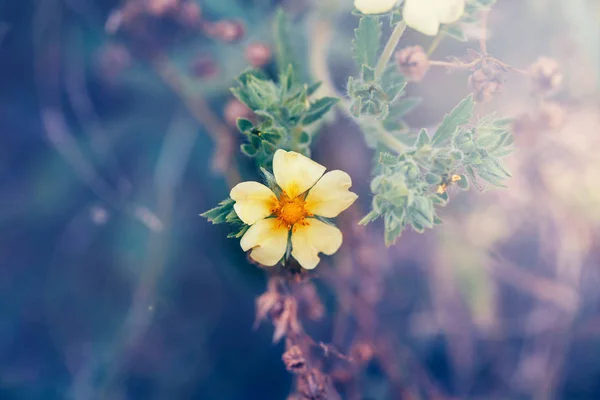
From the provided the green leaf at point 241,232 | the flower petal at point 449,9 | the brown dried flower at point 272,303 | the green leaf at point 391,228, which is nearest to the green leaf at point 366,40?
the flower petal at point 449,9

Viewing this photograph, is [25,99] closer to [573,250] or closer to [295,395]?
[295,395]

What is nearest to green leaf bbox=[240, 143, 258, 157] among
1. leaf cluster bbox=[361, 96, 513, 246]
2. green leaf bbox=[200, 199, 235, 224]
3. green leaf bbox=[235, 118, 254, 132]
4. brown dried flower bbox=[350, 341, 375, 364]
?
green leaf bbox=[235, 118, 254, 132]

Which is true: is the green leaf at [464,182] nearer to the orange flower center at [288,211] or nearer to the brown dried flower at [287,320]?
the orange flower center at [288,211]

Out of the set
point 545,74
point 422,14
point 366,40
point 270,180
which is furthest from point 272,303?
point 545,74

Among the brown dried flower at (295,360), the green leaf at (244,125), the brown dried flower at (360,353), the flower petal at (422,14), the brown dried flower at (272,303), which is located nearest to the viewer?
the flower petal at (422,14)

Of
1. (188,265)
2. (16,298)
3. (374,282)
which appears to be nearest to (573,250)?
(374,282)

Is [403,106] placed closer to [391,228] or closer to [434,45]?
[434,45]

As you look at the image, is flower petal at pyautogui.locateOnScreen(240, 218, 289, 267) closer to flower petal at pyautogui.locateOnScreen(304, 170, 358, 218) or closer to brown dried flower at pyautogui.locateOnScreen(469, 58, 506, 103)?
flower petal at pyautogui.locateOnScreen(304, 170, 358, 218)
